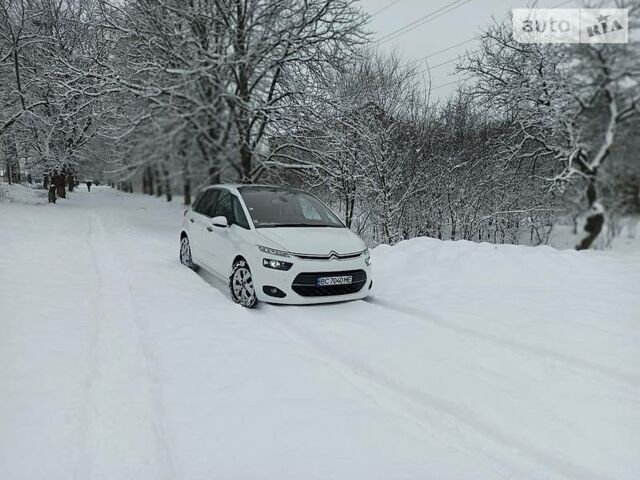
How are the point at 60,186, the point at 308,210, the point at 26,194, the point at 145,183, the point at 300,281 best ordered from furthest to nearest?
the point at 60,186
the point at 26,194
the point at 308,210
the point at 300,281
the point at 145,183

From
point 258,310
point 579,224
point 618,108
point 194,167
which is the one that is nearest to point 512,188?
point 579,224

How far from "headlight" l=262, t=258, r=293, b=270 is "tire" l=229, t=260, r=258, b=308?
34cm

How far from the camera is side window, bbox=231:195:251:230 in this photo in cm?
614

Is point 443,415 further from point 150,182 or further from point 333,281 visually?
point 150,182

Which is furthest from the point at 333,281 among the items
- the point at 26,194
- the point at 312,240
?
the point at 26,194

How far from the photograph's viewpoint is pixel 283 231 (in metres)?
5.93

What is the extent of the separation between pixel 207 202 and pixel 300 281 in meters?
2.95

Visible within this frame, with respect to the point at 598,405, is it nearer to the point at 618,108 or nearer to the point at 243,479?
the point at 243,479

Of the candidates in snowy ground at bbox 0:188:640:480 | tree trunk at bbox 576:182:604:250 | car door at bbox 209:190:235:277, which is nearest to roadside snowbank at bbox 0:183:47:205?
snowy ground at bbox 0:188:640:480

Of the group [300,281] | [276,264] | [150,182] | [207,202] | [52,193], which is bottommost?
[300,281]

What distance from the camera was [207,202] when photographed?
751 centimetres

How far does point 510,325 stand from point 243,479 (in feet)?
12.3

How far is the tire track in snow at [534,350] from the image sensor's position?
3803 millimetres

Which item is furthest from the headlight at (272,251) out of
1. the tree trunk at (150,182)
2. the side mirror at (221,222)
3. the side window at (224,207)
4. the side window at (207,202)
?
the side window at (207,202)
